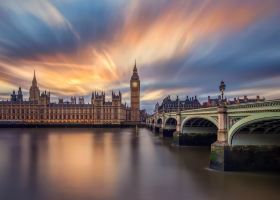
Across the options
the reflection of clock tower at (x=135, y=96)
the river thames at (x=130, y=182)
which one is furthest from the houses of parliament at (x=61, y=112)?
the river thames at (x=130, y=182)

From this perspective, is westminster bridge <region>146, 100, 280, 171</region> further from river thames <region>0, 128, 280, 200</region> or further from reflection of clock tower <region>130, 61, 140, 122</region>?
reflection of clock tower <region>130, 61, 140, 122</region>

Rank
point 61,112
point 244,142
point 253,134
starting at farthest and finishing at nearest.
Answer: point 61,112 < point 253,134 < point 244,142

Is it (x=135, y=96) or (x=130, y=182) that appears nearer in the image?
(x=130, y=182)

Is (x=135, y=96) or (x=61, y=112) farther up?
(x=135, y=96)

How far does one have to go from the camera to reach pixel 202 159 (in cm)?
2919

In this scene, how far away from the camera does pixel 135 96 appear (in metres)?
184

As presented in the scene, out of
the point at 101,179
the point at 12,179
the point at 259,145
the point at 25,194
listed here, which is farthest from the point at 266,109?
the point at 12,179

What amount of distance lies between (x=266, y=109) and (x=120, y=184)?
991 centimetres

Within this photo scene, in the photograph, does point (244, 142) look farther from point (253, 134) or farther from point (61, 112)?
point (61, 112)

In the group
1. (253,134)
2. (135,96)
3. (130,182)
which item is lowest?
(130,182)

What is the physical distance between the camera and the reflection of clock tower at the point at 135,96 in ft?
581

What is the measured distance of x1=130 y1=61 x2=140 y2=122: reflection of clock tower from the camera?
581 feet

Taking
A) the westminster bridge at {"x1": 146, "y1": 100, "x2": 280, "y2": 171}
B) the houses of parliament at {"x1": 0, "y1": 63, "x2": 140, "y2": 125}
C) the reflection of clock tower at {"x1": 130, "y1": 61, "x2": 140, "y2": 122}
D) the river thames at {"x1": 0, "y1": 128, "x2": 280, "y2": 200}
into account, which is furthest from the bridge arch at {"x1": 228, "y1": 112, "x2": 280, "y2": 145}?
the reflection of clock tower at {"x1": 130, "y1": 61, "x2": 140, "y2": 122}

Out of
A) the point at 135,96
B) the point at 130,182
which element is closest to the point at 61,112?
the point at 135,96
